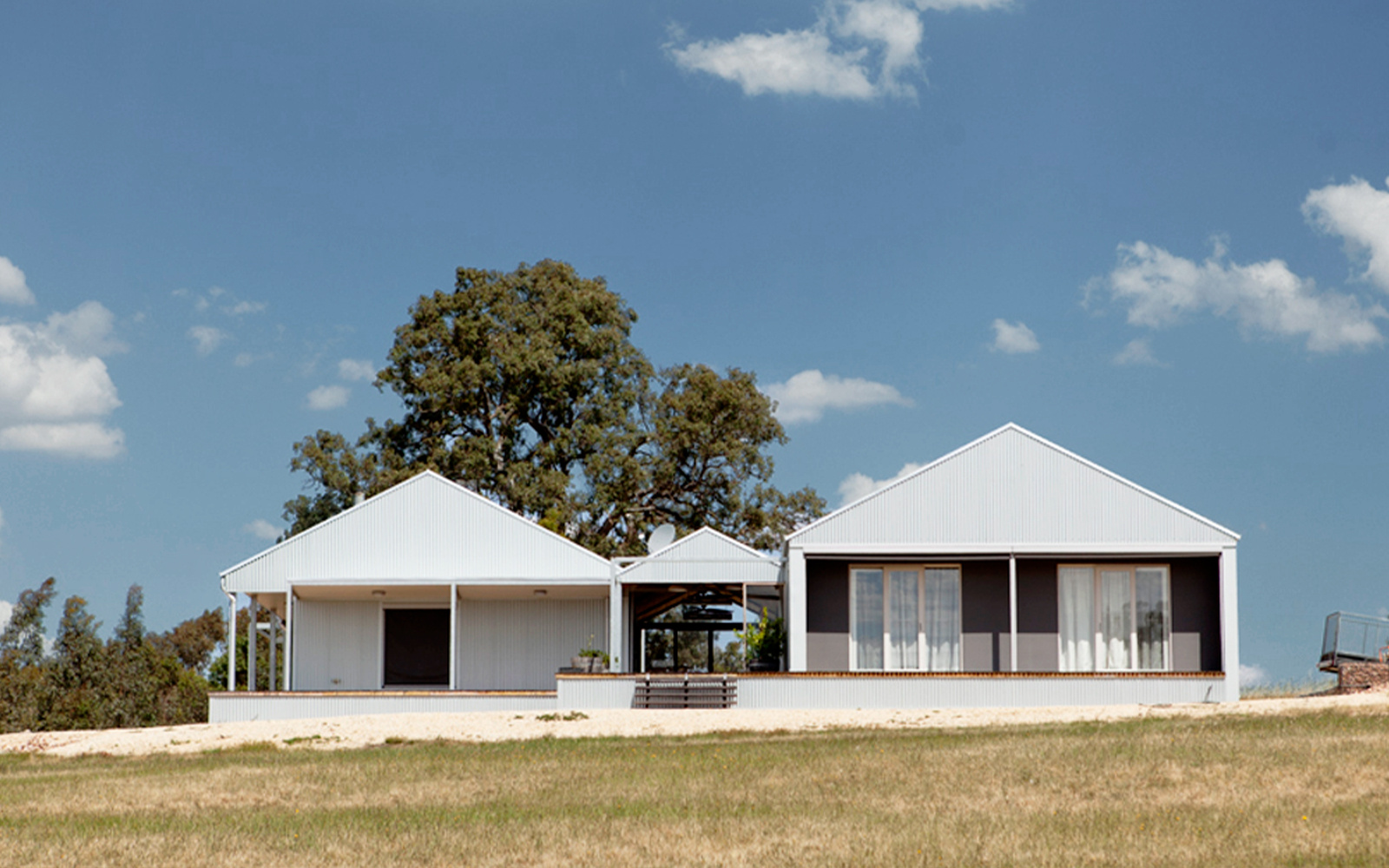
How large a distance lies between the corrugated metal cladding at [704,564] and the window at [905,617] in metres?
1.92

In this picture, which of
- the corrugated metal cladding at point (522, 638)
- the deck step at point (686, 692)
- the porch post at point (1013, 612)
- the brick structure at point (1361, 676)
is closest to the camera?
the deck step at point (686, 692)

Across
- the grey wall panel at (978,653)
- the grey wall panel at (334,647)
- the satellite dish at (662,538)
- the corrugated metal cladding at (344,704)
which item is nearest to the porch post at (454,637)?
the corrugated metal cladding at (344,704)

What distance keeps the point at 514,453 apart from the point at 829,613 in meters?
17.8

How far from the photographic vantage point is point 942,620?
2698 centimetres

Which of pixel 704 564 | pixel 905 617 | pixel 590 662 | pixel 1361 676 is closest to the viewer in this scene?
pixel 905 617

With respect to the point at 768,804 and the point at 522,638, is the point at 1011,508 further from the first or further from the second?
the point at 768,804

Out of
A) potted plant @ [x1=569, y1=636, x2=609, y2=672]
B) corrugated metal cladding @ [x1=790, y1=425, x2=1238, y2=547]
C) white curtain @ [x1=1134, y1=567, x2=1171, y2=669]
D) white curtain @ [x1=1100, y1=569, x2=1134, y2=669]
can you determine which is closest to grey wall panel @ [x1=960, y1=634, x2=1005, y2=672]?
corrugated metal cladding @ [x1=790, y1=425, x2=1238, y2=547]

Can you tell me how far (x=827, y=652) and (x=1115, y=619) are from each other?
5128 mm

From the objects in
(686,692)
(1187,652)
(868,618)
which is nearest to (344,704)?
(686,692)

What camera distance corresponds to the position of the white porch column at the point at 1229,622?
2550cm

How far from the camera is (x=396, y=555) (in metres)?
29.8

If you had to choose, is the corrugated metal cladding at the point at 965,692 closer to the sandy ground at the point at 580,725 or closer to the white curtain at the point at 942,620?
the sandy ground at the point at 580,725

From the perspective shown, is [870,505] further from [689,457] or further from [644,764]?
[689,457]

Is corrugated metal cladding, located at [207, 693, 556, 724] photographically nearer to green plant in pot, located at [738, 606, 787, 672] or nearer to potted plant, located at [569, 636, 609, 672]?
potted plant, located at [569, 636, 609, 672]
